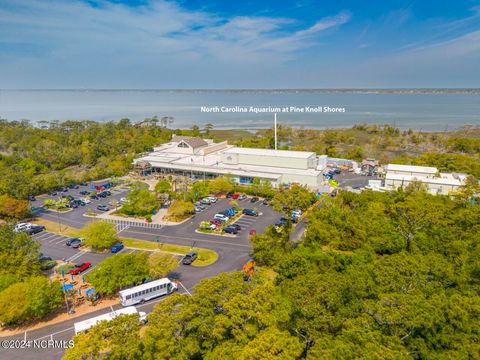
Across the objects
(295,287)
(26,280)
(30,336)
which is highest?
(295,287)

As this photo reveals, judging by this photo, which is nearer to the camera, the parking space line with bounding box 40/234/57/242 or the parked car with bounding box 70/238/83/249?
the parked car with bounding box 70/238/83/249

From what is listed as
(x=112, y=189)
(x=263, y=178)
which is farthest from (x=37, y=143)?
(x=263, y=178)

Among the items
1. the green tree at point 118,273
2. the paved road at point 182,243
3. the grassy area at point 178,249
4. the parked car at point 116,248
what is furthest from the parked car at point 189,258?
the parked car at point 116,248

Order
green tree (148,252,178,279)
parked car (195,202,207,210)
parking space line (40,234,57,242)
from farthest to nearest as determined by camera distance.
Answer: parked car (195,202,207,210), parking space line (40,234,57,242), green tree (148,252,178,279)

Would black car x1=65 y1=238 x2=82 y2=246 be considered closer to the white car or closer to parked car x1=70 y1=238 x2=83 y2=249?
parked car x1=70 y1=238 x2=83 y2=249

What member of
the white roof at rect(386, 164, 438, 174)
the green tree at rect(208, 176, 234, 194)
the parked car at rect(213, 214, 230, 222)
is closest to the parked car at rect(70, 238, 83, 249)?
the parked car at rect(213, 214, 230, 222)

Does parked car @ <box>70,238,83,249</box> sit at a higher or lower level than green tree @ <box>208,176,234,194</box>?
lower

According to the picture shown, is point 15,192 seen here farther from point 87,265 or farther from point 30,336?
point 30,336
